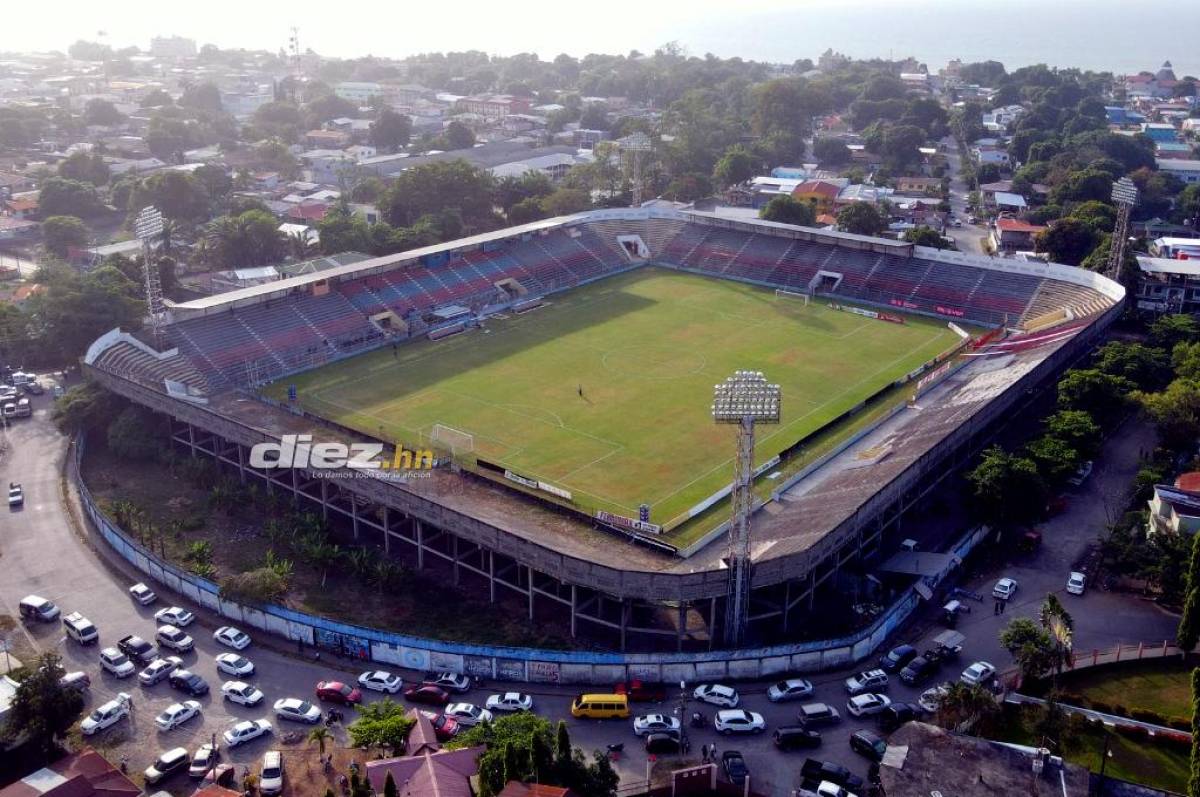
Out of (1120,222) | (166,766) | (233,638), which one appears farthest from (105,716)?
(1120,222)

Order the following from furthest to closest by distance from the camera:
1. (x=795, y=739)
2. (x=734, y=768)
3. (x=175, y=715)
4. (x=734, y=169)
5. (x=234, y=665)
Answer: (x=734, y=169) < (x=234, y=665) < (x=175, y=715) < (x=795, y=739) < (x=734, y=768)

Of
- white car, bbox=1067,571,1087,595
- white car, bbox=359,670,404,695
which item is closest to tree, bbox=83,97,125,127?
white car, bbox=359,670,404,695

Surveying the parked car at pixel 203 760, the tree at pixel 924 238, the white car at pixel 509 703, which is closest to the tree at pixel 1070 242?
the tree at pixel 924 238

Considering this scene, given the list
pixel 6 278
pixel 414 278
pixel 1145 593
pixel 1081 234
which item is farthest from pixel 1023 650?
pixel 6 278

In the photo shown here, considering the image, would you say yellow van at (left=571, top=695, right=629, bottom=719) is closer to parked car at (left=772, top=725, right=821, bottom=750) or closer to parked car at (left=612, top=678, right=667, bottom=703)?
parked car at (left=612, top=678, right=667, bottom=703)

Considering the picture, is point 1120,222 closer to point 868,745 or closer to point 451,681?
point 868,745

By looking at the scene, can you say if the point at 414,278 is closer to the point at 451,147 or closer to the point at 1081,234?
the point at 1081,234

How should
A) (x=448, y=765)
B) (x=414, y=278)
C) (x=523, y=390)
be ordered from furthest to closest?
(x=414, y=278) → (x=523, y=390) → (x=448, y=765)
